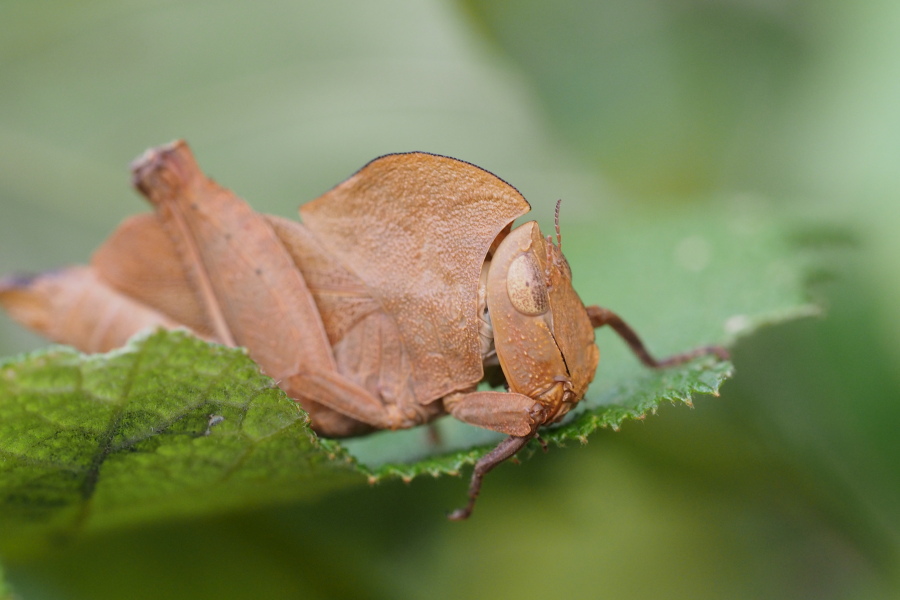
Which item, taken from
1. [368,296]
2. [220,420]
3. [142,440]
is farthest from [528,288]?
[142,440]

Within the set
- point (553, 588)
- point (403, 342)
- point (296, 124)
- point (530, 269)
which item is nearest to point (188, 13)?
point (296, 124)

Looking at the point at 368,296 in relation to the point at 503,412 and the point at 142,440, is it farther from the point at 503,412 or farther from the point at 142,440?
the point at 142,440

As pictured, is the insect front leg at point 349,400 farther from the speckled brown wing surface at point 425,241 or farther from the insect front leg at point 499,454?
the insect front leg at point 499,454

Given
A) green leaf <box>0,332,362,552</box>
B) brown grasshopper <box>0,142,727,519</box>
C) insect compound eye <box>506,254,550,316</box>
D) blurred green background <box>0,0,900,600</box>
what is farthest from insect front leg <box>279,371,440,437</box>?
insect compound eye <box>506,254,550,316</box>

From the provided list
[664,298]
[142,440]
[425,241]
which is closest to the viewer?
[142,440]

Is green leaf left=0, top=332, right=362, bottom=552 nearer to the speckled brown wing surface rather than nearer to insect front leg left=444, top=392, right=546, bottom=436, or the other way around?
insect front leg left=444, top=392, right=546, bottom=436

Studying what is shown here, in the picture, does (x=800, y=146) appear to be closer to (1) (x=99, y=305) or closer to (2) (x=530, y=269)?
(2) (x=530, y=269)
